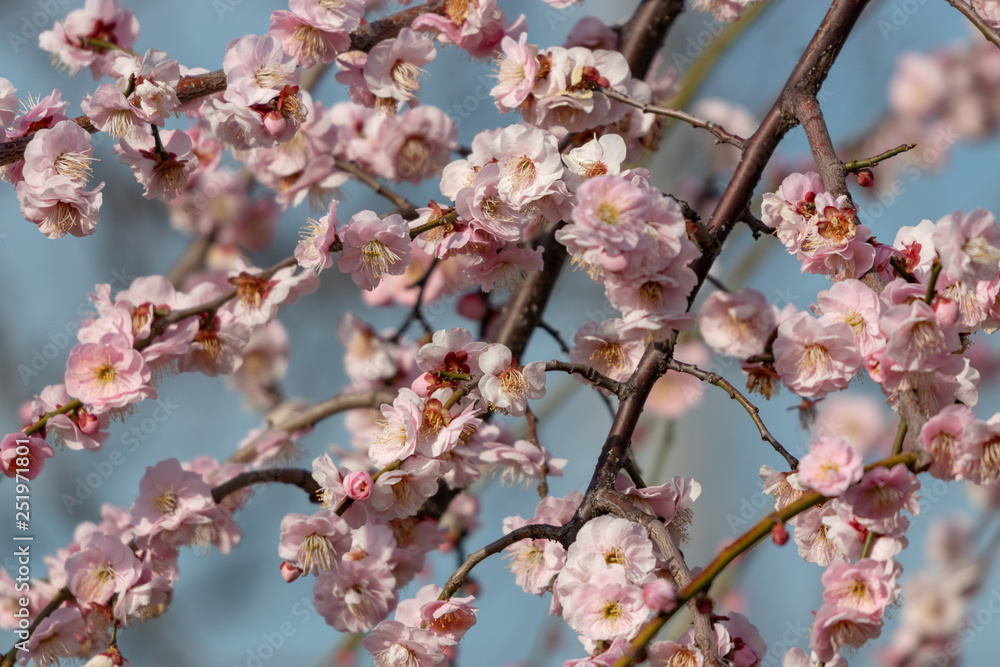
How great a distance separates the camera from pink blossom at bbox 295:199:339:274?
47.5 inches

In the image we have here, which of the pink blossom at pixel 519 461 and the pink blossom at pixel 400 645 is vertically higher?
the pink blossom at pixel 519 461

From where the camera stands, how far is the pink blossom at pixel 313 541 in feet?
4.09

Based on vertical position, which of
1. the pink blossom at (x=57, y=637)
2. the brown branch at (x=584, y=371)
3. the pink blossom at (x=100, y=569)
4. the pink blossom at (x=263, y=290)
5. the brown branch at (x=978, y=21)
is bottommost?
the pink blossom at (x=57, y=637)

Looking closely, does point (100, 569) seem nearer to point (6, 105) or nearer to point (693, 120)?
point (6, 105)

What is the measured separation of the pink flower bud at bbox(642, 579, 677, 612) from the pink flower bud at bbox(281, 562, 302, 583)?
0.61 m

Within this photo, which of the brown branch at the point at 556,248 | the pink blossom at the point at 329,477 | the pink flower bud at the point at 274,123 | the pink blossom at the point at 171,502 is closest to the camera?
the pink blossom at the point at 329,477

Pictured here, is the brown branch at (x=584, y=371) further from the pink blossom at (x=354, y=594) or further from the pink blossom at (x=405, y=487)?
the pink blossom at (x=354, y=594)

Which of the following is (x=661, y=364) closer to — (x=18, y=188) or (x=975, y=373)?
(x=975, y=373)

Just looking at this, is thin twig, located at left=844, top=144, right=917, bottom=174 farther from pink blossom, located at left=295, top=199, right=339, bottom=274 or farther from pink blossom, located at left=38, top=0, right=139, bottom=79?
pink blossom, located at left=38, top=0, right=139, bottom=79

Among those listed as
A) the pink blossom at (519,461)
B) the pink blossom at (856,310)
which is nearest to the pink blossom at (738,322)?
the pink blossom at (519,461)

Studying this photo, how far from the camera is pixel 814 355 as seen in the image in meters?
1.10

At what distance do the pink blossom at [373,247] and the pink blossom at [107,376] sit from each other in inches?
16.4

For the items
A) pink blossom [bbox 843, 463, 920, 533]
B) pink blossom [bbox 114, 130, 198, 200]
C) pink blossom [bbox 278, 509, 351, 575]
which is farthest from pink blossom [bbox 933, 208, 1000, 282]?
pink blossom [bbox 114, 130, 198, 200]

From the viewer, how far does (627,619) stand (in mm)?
904
